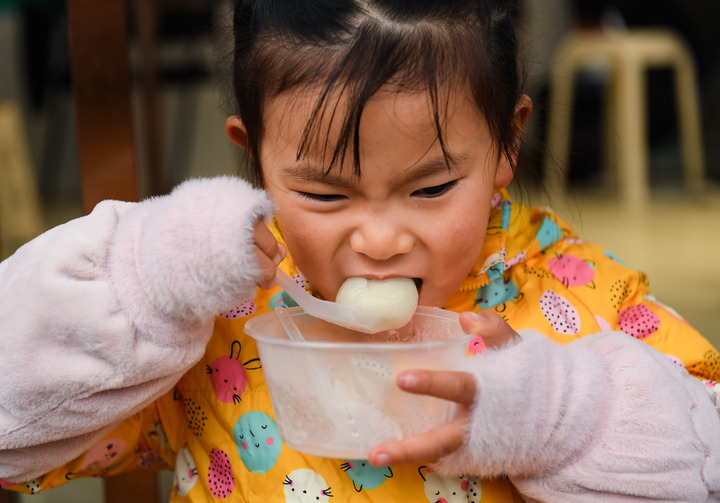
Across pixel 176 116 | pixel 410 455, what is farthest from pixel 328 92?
pixel 176 116

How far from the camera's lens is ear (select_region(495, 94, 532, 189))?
2.96 feet

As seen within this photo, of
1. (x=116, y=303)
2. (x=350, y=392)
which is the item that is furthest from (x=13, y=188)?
(x=350, y=392)

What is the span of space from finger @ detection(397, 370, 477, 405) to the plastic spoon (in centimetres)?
14

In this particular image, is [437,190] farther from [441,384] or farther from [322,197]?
[441,384]

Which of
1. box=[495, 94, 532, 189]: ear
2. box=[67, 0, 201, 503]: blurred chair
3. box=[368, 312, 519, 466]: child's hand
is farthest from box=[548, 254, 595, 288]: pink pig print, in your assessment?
box=[67, 0, 201, 503]: blurred chair

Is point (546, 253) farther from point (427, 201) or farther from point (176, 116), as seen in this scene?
point (176, 116)

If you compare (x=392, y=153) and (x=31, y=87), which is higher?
(x=392, y=153)

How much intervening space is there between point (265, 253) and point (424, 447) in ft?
0.74

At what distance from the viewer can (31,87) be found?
4.15m

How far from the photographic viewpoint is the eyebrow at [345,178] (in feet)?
2.50

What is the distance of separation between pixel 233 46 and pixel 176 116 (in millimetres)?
3607

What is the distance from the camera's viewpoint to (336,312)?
75cm

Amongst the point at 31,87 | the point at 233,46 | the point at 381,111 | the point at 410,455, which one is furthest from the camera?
the point at 31,87

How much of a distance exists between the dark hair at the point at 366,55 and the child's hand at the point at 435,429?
0.79 feet
